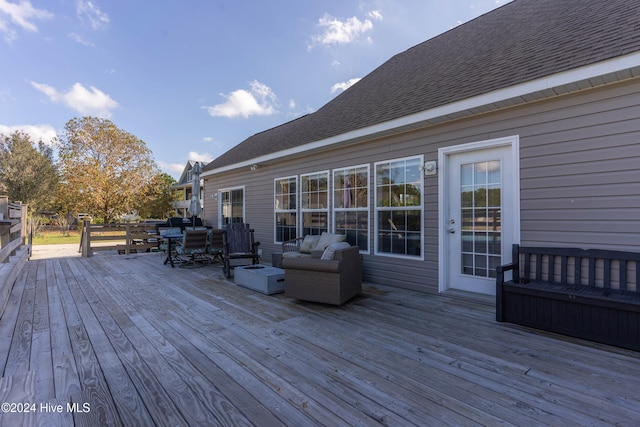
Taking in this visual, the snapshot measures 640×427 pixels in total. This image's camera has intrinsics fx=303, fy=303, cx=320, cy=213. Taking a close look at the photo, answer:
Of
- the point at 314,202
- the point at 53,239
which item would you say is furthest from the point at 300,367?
the point at 53,239

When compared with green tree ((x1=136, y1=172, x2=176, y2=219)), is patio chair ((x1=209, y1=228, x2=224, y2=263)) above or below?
below

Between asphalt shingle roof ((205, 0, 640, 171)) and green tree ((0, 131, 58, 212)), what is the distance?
66.1ft

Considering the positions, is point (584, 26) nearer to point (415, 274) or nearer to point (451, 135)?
point (451, 135)

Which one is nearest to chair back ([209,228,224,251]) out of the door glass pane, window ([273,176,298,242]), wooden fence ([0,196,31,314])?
window ([273,176,298,242])

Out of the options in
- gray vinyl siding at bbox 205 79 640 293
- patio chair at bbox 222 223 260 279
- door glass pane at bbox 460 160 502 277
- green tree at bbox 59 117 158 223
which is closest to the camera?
gray vinyl siding at bbox 205 79 640 293

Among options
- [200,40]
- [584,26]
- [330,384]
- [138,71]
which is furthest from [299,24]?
[330,384]

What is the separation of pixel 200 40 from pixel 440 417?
11940 mm

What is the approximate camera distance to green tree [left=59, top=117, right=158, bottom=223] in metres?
17.1

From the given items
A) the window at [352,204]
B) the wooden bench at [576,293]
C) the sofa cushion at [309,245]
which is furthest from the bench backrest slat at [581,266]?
the sofa cushion at [309,245]

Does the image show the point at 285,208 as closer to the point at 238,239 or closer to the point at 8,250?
the point at 238,239

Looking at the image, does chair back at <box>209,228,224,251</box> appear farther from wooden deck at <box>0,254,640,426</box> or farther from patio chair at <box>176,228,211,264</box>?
wooden deck at <box>0,254,640,426</box>

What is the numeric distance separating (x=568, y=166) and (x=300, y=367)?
336 cm

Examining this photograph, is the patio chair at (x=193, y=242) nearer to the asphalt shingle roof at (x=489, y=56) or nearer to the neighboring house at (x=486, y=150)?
the neighboring house at (x=486, y=150)

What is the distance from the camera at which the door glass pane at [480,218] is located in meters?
3.80
